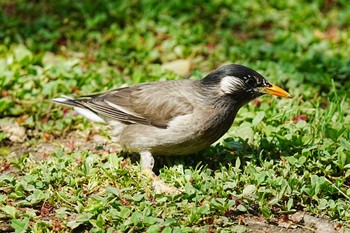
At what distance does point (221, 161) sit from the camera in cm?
688

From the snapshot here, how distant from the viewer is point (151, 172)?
21.3ft

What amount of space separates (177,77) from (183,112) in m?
2.13

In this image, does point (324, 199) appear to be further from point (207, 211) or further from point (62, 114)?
point (62, 114)

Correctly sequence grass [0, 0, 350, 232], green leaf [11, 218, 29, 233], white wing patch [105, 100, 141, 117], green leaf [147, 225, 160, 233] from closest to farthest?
1. green leaf [147, 225, 160, 233]
2. green leaf [11, 218, 29, 233]
3. grass [0, 0, 350, 232]
4. white wing patch [105, 100, 141, 117]

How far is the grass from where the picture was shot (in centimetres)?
591

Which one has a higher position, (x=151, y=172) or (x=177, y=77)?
(x=177, y=77)

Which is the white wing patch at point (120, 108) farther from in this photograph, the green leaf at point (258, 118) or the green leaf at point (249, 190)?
the green leaf at point (249, 190)

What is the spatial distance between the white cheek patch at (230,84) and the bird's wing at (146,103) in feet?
1.25

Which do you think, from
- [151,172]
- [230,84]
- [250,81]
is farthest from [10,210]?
[250,81]

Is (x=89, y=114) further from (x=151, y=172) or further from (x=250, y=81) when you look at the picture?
(x=250, y=81)

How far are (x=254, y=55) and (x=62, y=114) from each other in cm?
306

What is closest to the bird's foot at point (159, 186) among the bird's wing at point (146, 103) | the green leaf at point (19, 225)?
the bird's wing at point (146, 103)

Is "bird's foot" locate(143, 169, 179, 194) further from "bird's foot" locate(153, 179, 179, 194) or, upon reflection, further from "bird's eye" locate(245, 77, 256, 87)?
"bird's eye" locate(245, 77, 256, 87)

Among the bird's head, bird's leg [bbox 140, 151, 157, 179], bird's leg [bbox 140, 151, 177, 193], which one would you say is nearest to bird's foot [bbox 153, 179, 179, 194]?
bird's leg [bbox 140, 151, 177, 193]
